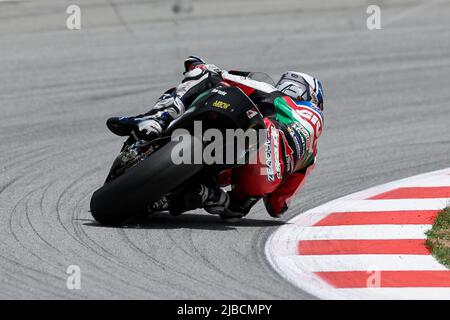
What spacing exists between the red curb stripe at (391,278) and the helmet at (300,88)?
1.88 metres

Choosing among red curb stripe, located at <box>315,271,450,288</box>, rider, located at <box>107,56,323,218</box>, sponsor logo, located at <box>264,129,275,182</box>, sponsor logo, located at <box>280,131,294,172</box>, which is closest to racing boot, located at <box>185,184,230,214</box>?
rider, located at <box>107,56,323,218</box>

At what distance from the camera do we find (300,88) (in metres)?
8.19

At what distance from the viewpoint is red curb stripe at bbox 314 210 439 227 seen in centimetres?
804

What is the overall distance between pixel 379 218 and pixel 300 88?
1.09 metres

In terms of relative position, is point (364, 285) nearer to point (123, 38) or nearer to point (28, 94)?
point (28, 94)

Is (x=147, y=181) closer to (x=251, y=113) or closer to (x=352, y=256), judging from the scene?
A: (x=251, y=113)

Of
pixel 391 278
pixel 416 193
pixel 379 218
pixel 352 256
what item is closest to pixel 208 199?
pixel 352 256

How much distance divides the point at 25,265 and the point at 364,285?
1920 millimetres

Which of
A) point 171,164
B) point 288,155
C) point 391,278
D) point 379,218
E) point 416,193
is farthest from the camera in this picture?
point 416,193

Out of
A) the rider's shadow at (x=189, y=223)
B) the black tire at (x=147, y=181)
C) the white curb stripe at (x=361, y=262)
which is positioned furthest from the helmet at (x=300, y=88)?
the white curb stripe at (x=361, y=262)

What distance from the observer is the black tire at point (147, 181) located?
708 centimetres

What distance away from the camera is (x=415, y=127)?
11430mm
